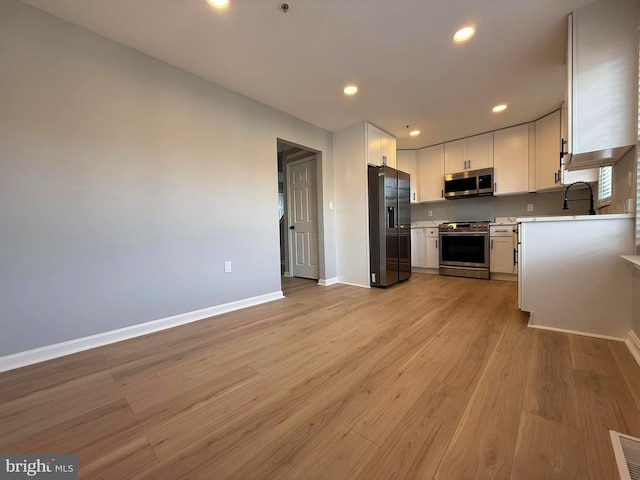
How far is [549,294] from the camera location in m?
2.08

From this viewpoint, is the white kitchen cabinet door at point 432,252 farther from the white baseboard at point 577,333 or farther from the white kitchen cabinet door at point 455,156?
the white baseboard at point 577,333

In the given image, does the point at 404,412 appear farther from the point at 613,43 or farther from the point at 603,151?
the point at 613,43

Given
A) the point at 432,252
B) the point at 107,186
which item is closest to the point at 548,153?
the point at 432,252

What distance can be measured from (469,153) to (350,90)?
2783mm

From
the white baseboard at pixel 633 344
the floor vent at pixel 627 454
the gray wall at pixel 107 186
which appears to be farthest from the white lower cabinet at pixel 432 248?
the floor vent at pixel 627 454

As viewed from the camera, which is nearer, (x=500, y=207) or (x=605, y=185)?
(x=605, y=185)

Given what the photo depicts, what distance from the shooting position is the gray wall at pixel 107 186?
5.58ft

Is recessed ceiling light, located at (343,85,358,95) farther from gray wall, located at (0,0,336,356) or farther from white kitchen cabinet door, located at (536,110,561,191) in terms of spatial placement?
white kitchen cabinet door, located at (536,110,561,191)

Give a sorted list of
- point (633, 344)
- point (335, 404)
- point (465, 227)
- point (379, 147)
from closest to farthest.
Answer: point (335, 404)
point (633, 344)
point (379, 147)
point (465, 227)

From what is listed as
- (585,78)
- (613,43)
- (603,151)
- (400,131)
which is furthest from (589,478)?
(400,131)

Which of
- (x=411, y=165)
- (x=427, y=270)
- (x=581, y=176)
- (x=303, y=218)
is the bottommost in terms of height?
(x=427, y=270)

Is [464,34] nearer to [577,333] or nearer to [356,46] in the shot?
[356,46]

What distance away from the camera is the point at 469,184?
4418 mm

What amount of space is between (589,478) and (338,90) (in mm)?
3267
